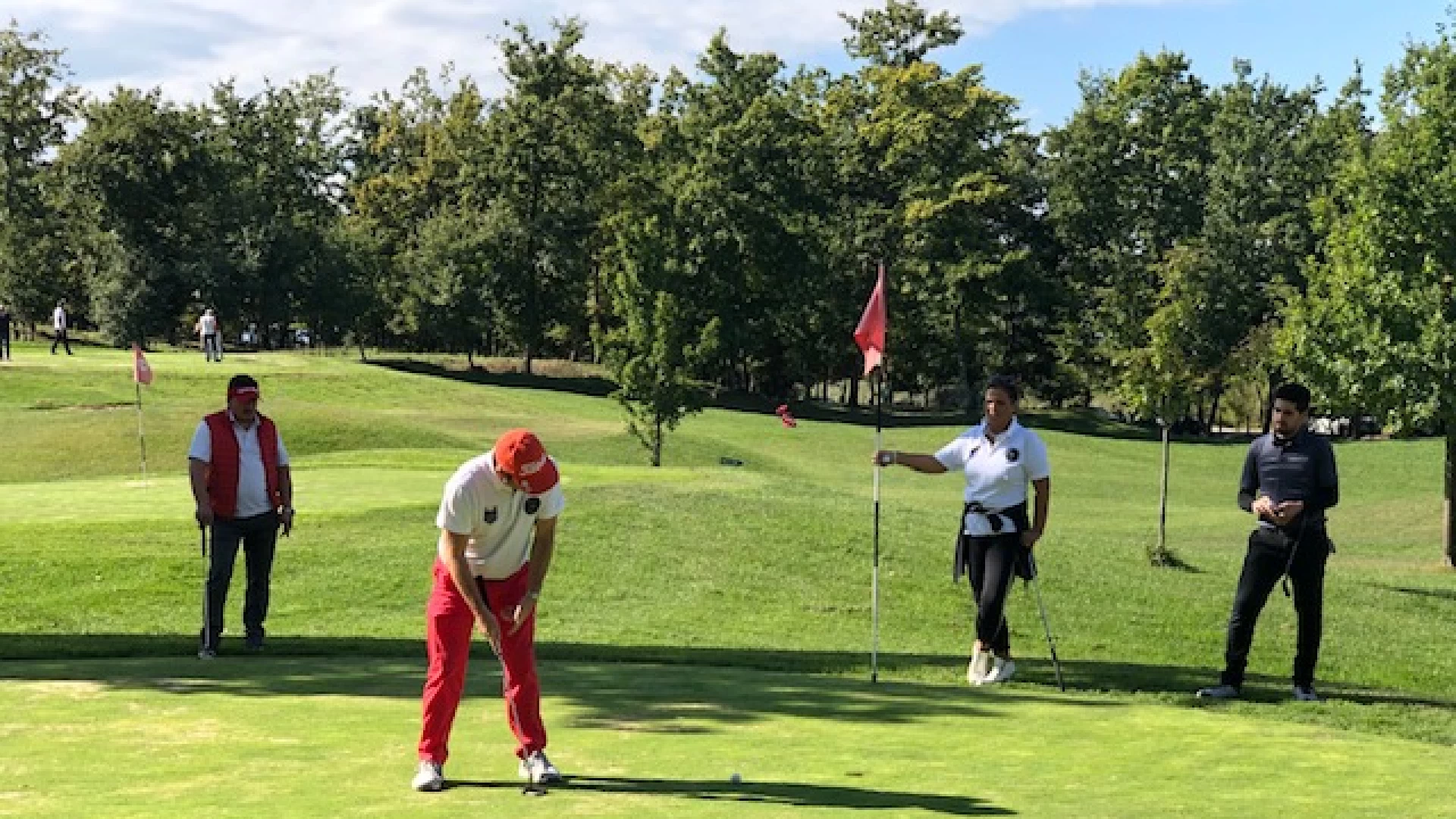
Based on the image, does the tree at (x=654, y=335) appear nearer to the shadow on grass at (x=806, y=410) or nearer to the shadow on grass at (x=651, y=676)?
the shadow on grass at (x=651, y=676)

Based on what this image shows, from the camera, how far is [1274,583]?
471 inches

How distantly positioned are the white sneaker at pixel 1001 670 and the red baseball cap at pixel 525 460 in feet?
19.5

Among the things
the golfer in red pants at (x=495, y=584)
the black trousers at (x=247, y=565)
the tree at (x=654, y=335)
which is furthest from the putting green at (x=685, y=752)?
the tree at (x=654, y=335)

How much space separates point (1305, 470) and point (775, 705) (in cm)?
439

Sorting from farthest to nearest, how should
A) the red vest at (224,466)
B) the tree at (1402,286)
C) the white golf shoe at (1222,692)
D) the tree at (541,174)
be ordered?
the tree at (541,174)
the tree at (1402,286)
the red vest at (224,466)
the white golf shoe at (1222,692)

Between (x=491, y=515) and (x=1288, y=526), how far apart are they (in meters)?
6.70

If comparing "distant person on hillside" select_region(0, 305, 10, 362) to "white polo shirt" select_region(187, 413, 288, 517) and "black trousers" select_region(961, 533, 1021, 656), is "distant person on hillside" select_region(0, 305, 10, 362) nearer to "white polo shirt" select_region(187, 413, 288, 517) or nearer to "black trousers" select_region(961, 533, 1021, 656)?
"white polo shirt" select_region(187, 413, 288, 517)

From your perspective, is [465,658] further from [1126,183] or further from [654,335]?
[1126,183]

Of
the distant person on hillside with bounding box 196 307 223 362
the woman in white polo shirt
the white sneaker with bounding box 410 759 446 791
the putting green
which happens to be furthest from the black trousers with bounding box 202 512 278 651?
the distant person on hillside with bounding box 196 307 223 362

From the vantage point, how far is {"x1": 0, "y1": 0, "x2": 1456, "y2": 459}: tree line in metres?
73.5

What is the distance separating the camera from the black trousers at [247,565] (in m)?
13.6

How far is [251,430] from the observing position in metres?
13.8

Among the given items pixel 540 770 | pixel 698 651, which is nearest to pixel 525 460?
pixel 540 770

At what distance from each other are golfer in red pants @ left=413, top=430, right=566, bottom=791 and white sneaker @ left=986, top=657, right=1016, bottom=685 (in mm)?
5424
